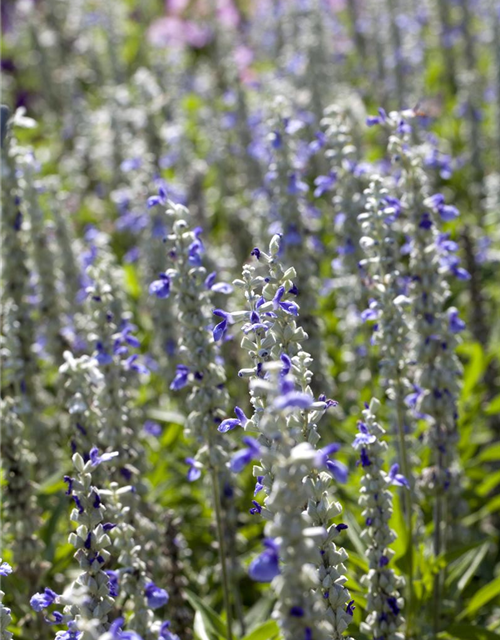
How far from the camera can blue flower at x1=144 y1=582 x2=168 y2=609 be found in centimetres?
463

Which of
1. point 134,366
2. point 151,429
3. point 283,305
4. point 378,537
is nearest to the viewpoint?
point 283,305

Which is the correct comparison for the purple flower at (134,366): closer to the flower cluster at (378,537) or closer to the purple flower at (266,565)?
the flower cluster at (378,537)

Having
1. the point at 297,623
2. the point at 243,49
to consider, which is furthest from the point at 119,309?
the point at 243,49

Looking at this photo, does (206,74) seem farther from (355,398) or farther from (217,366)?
(217,366)

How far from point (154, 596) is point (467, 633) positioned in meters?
2.30

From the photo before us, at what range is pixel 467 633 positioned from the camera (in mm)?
5754

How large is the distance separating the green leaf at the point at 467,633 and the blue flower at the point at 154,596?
212 cm

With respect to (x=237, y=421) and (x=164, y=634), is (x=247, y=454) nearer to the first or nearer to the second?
(x=237, y=421)

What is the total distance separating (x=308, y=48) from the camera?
12617 millimetres

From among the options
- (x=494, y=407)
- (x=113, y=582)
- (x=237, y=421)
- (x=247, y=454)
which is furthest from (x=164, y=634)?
(x=494, y=407)

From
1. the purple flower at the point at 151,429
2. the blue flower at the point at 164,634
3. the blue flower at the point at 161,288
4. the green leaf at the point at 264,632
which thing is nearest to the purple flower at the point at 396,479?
the green leaf at the point at 264,632

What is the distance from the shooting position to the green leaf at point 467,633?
18.7 feet

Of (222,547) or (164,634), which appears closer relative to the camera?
(164,634)

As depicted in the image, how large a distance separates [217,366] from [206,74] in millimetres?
11596
